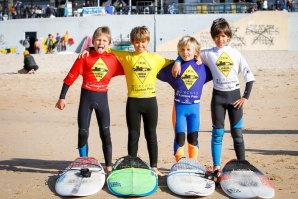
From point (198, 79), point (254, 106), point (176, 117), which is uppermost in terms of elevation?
point (198, 79)

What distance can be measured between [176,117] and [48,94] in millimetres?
10164

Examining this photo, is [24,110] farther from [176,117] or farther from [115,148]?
[176,117]

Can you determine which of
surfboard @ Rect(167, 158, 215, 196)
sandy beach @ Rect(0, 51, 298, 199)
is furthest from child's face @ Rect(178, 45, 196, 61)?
sandy beach @ Rect(0, 51, 298, 199)

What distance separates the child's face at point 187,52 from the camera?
20.0ft

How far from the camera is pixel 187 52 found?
6098 mm

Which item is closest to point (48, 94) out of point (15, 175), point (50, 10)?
point (15, 175)

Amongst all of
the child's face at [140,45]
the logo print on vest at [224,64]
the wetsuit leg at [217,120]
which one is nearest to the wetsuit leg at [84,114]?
the child's face at [140,45]

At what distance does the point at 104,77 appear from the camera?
6223 millimetres

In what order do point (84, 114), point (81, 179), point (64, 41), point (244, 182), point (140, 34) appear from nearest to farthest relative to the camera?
point (244, 182) → point (81, 179) → point (140, 34) → point (84, 114) → point (64, 41)

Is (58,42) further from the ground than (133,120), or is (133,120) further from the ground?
(58,42)

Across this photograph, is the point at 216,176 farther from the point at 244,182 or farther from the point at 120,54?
the point at 120,54

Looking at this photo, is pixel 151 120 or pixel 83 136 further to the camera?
pixel 83 136

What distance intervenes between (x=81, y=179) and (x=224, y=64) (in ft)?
7.16

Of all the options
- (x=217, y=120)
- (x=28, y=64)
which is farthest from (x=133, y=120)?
(x=28, y=64)
